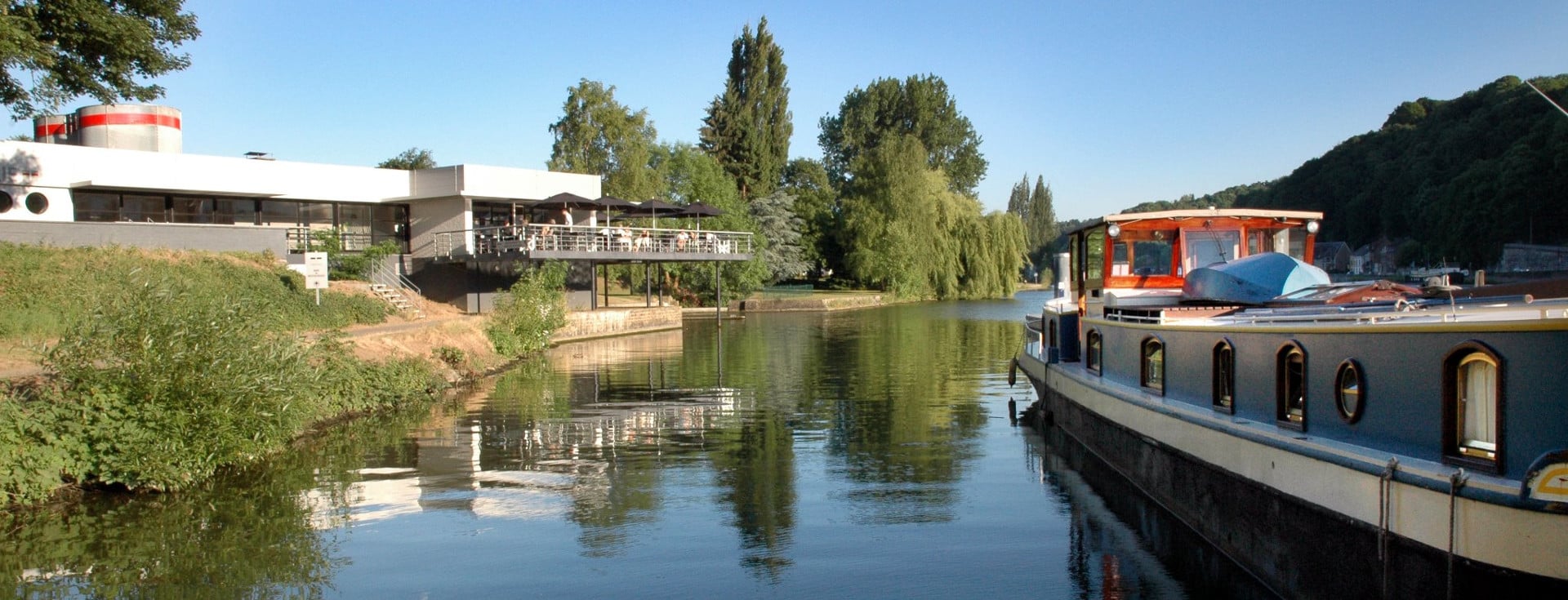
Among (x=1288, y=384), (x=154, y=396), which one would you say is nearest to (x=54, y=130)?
(x=154, y=396)

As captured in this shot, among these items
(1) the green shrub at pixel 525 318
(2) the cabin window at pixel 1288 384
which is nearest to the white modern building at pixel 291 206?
(1) the green shrub at pixel 525 318

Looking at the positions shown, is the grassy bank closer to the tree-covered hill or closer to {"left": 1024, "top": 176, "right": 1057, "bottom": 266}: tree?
the tree-covered hill

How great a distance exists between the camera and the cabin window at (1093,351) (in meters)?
16.1

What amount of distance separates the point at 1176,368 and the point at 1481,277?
302 centimetres

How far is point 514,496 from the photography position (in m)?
13.5

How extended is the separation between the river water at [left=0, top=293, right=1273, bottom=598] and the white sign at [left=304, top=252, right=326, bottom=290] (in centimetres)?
930

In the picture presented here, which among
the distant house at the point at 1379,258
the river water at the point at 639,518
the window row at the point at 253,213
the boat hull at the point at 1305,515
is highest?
the window row at the point at 253,213

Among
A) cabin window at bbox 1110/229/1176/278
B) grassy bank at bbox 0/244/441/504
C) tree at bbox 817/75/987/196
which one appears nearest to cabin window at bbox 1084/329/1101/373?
cabin window at bbox 1110/229/1176/278

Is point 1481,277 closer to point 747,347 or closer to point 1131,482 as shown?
point 1131,482

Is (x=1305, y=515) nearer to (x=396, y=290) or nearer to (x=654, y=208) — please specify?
(x=396, y=290)

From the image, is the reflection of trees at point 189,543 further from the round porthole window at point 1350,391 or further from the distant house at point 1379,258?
the distant house at point 1379,258

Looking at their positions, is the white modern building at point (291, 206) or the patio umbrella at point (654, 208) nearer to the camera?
the white modern building at point (291, 206)

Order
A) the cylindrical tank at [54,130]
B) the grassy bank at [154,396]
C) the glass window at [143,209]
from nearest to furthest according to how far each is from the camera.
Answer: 1. the grassy bank at [154,396]
2. the glass window at [143,209]
3. the cylindrical tank at [54,130]

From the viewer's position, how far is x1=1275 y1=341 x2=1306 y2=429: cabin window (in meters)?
9.28
